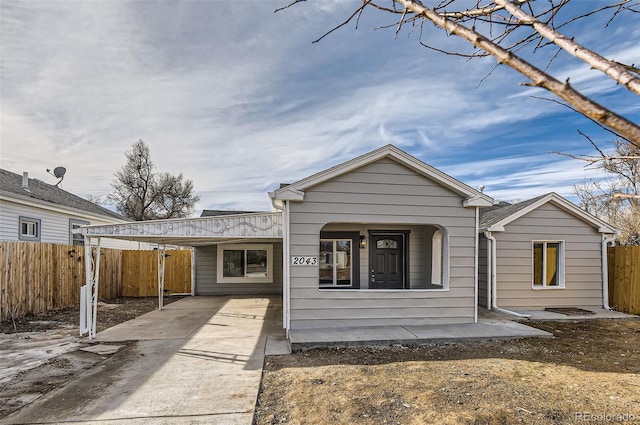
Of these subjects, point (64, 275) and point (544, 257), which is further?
point (64, 275)

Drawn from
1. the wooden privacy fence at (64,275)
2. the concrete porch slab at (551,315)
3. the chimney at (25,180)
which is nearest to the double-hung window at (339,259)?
the concrete porch slab at (551,315)

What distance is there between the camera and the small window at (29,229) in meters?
11.3

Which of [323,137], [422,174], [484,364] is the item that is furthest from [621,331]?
[323,137]

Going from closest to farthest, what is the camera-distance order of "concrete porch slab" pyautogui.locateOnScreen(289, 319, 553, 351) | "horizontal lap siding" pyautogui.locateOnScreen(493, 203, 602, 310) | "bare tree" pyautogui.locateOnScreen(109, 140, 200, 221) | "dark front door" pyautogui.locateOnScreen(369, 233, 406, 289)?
"concrete porch slab" pyautogui.locateOnScreen(289, 319, 553, 351)
"horizontal lap siding" pyautogui.locateOnScreen(493, 203, 602, 310)
"dark front door" pyautogui.locateOnScreen(369, 233, 406, 289)
"bare tree" pyautogui.locateOnScreen(109, 140, 200, 221)

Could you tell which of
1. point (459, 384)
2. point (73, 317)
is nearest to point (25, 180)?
point (73, 317)

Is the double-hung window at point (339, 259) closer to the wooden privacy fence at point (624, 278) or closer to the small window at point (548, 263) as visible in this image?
the small window at point (548, 263)

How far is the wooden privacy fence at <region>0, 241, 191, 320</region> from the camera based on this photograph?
28.2 ft

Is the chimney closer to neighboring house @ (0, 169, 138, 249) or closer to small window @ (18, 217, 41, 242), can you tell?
neighboring house @ (0, 169, 138, 249)

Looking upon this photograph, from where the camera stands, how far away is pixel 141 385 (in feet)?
15.3

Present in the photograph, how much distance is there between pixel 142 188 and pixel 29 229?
17.8 metres

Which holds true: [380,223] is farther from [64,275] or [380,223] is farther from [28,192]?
[28,192]

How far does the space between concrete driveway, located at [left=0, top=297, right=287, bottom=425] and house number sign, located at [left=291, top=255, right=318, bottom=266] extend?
148 centimetres

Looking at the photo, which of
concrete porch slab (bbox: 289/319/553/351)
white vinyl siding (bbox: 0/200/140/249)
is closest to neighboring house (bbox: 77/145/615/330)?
concrete porch slab (bbox: 289/319/553/351)

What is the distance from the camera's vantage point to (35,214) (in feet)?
39.4
